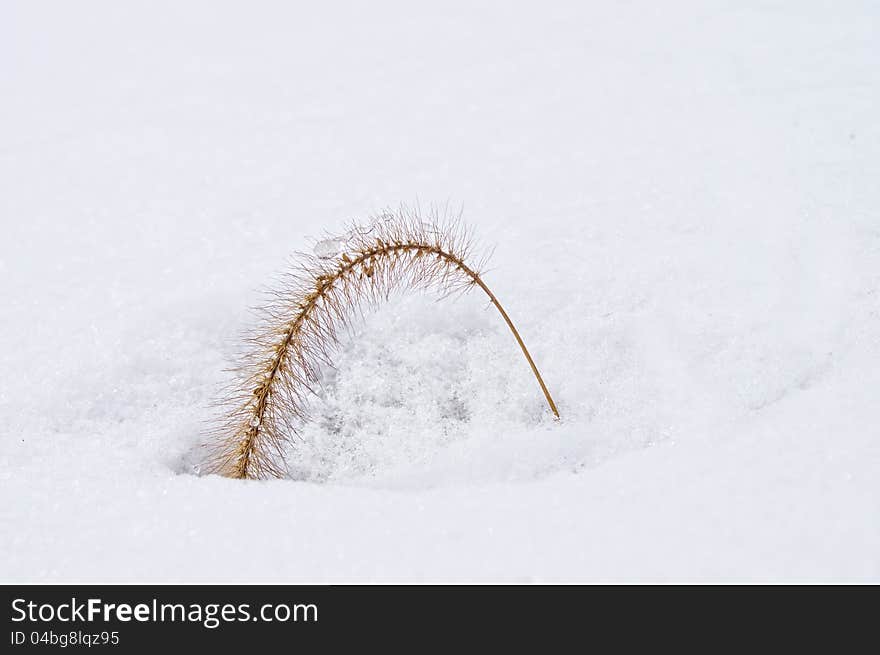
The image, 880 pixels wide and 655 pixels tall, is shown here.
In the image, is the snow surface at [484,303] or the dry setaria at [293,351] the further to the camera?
the dry setaria at [293,351]

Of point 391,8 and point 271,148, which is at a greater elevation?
point 391,8

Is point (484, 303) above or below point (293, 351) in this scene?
above

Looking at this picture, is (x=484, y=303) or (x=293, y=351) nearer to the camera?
(x=293, y=351)

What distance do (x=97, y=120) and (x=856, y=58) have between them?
364cm

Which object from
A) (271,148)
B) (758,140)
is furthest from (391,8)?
(758,140)

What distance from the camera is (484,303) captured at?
83.0 inches

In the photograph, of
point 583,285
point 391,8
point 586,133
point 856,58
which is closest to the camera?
point 583,285

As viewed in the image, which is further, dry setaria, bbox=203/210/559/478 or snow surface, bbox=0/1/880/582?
dry setaria, bbox=203/210/559/478

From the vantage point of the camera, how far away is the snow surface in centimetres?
131

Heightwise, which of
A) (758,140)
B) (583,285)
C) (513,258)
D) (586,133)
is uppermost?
(586,133)

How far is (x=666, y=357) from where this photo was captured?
6.07 feet

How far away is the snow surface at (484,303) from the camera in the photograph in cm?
131

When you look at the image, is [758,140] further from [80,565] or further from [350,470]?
[80,565]

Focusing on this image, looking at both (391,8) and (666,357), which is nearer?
(666,357)
